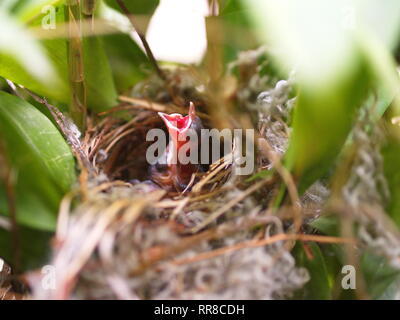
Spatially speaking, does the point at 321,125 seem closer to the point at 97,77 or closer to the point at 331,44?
the point at 331,44

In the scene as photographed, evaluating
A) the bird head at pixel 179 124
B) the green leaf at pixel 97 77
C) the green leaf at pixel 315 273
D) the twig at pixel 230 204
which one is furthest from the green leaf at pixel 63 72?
the green leaf at pixel 315 273

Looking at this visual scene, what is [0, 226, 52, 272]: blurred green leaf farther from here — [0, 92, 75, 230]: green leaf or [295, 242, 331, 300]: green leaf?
[295, 242, 331, 300]: green leaf

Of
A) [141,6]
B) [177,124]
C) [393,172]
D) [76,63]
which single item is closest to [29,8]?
[76,63]

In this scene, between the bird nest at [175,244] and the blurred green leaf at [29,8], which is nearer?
the bird nest at [175,244]

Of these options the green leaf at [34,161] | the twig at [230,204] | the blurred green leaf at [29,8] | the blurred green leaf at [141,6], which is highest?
the blurred green leaf at [141,6]

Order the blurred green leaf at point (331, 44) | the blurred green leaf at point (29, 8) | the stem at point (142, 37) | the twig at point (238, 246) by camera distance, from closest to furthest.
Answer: the blurred green leaf at point (331, 44), the twig at point (238, 246), the blurred green leaf at point (29, 8), the stem at point (142, 37)

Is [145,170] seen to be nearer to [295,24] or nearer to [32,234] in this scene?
[32,234]

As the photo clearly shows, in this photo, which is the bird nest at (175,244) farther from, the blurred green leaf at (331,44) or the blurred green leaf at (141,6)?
the blurred green leaf at (141,6)

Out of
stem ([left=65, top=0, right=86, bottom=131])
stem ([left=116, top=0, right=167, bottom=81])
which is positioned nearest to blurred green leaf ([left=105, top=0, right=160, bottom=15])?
stem ([left=116, top=0, right=167, bottom=81])
